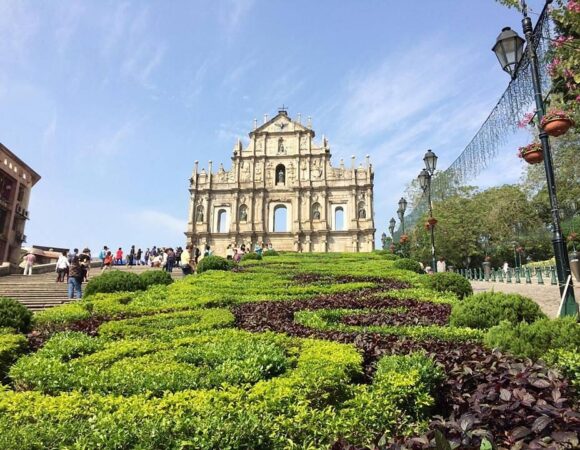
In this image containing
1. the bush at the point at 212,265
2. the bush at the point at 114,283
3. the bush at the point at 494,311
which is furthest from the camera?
the bush at the point at 212,265

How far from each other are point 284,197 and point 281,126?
8607mm

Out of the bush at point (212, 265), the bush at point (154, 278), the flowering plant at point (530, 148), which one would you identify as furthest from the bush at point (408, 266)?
the flowering plant at point (530, 148)

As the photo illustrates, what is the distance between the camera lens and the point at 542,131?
6.73 m

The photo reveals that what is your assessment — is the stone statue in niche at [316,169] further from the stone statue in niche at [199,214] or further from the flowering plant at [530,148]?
the flowering plant at [530,148]

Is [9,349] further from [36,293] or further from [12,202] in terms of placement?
[12,202]

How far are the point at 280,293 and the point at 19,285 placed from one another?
10882 millimetres

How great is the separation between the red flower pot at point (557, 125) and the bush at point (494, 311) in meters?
2.62

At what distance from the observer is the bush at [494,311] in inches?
274

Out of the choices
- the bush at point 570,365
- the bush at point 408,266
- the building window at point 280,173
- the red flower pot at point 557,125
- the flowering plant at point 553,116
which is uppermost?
the building window at point 280,173

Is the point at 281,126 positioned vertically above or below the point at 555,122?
above

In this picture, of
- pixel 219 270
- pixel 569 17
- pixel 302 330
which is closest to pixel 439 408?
pixel 302 330

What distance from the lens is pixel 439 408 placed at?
167 inches

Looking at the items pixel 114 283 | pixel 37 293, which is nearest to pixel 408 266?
pixel 114 283

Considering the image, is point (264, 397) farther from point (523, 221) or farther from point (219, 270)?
point (523, 221)
